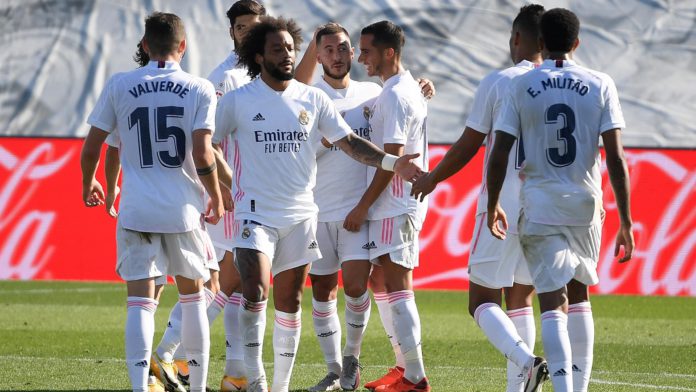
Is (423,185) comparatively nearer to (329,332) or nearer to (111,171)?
(329,332)

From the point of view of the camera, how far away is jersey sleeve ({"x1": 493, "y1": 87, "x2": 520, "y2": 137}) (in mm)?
5914

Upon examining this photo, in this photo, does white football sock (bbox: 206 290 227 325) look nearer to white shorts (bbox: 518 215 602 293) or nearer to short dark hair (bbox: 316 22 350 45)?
short dark hair (bbox: 316 22 350 45)

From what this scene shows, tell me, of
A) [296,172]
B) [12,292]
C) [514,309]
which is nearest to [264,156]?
[296,172]

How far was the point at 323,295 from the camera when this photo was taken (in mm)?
7750

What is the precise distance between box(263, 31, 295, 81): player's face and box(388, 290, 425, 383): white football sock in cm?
150

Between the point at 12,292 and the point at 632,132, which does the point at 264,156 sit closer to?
the point at 12,292

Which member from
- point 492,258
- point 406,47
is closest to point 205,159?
point 492,258

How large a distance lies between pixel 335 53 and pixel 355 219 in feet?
3.46

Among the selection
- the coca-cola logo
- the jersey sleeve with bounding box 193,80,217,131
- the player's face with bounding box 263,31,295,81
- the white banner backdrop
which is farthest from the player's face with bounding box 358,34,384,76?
the white banner backdrop

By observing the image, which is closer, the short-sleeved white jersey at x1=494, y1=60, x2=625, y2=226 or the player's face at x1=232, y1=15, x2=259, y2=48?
the short-sleeved white jersey at x1=494, y1=60, x2=625, y2=226

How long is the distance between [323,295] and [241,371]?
2.35 feet

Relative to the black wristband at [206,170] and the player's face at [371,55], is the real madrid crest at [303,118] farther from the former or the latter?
the player's face at [371,55]

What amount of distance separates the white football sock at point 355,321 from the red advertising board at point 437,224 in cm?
711

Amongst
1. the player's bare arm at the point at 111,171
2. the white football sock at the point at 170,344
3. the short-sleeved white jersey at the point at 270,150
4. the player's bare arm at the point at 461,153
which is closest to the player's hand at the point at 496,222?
the player's bare arm at the point at 461,153
